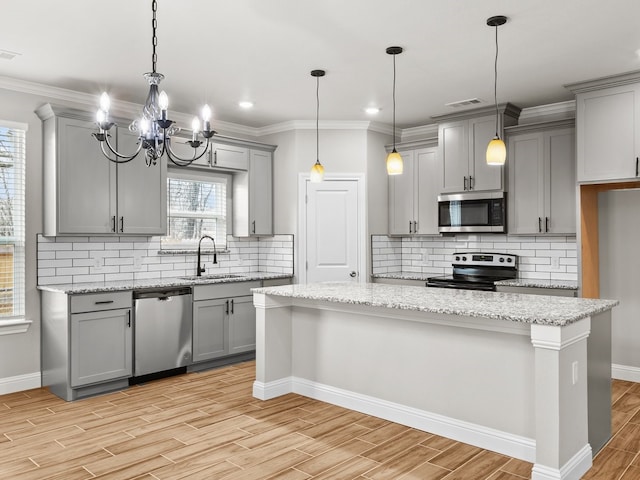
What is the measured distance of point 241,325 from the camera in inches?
216

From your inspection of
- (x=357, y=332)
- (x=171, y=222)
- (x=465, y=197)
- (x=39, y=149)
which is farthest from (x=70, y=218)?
(x=465, y=197)

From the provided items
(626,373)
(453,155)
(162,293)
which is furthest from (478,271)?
(162,293)

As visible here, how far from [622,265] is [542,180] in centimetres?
109

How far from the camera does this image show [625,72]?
A: 427cm

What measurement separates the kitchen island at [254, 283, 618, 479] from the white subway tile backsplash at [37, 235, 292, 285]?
1.73m

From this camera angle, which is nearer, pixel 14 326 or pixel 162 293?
pixel 14 326

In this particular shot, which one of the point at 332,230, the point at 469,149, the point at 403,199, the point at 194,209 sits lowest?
the point at 332,230

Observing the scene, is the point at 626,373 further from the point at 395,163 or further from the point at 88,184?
the point at 88,184

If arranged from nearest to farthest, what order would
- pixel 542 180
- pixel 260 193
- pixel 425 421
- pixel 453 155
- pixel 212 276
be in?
1. pixel 425 421
2. pixel 542 180
3. pixel 453 155
4. pixel 212 276
5. pixel 260 193

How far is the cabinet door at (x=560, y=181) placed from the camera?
4.97 metres

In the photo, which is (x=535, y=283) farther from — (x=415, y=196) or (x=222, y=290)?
(x=222, y=290)

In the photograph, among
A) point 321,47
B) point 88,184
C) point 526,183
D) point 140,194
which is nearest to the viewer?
point 321,47

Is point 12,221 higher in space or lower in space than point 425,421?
higher

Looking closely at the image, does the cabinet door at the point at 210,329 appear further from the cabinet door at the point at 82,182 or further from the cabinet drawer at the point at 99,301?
the cabinet door at the point at 82,182
